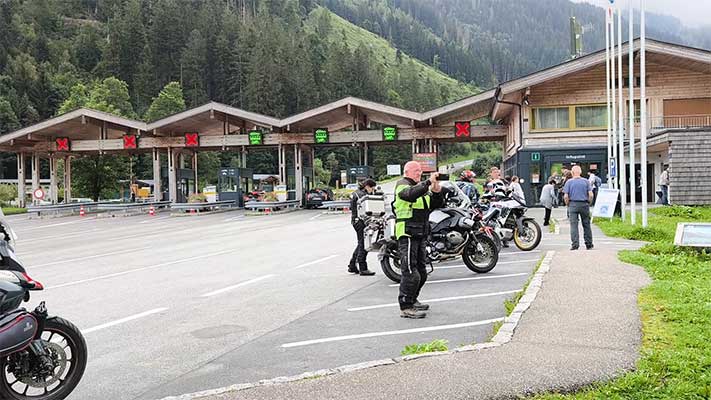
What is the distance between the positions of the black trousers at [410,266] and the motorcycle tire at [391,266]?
2385mm

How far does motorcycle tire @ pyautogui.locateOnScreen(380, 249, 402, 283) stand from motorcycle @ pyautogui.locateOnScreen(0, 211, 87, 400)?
17.5 ft

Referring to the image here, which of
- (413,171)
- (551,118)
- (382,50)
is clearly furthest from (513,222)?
(382,50)

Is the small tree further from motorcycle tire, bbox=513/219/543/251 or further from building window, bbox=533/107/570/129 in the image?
motorcycle tire, bbox=513/219/543/251

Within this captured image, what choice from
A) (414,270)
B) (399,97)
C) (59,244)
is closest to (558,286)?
(414,270)

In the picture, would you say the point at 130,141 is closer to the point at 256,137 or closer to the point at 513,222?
the point at 256,137

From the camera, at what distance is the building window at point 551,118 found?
99.1 feet

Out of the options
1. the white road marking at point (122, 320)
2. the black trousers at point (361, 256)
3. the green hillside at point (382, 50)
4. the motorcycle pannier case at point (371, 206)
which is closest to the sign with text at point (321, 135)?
the motorcycle pannier case at point (371, 206)

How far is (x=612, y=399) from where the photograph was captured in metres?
3.88

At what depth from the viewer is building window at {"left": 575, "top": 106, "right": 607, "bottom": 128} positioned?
30.0 m

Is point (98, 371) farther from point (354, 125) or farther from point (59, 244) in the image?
point (354, 125)

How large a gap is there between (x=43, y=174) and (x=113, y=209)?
45.2 metres

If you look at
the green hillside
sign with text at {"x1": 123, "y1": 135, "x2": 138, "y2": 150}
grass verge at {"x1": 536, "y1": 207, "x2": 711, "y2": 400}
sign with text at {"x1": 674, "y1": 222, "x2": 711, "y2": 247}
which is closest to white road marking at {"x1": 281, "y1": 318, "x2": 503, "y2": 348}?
grass verge at {"x1": 536, "y1": 207, "x2": 711, "y2": 400}

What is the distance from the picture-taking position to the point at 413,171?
709 centimetres

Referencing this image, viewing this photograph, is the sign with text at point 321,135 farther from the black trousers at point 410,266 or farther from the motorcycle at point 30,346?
the motorcycle at point 30,346
